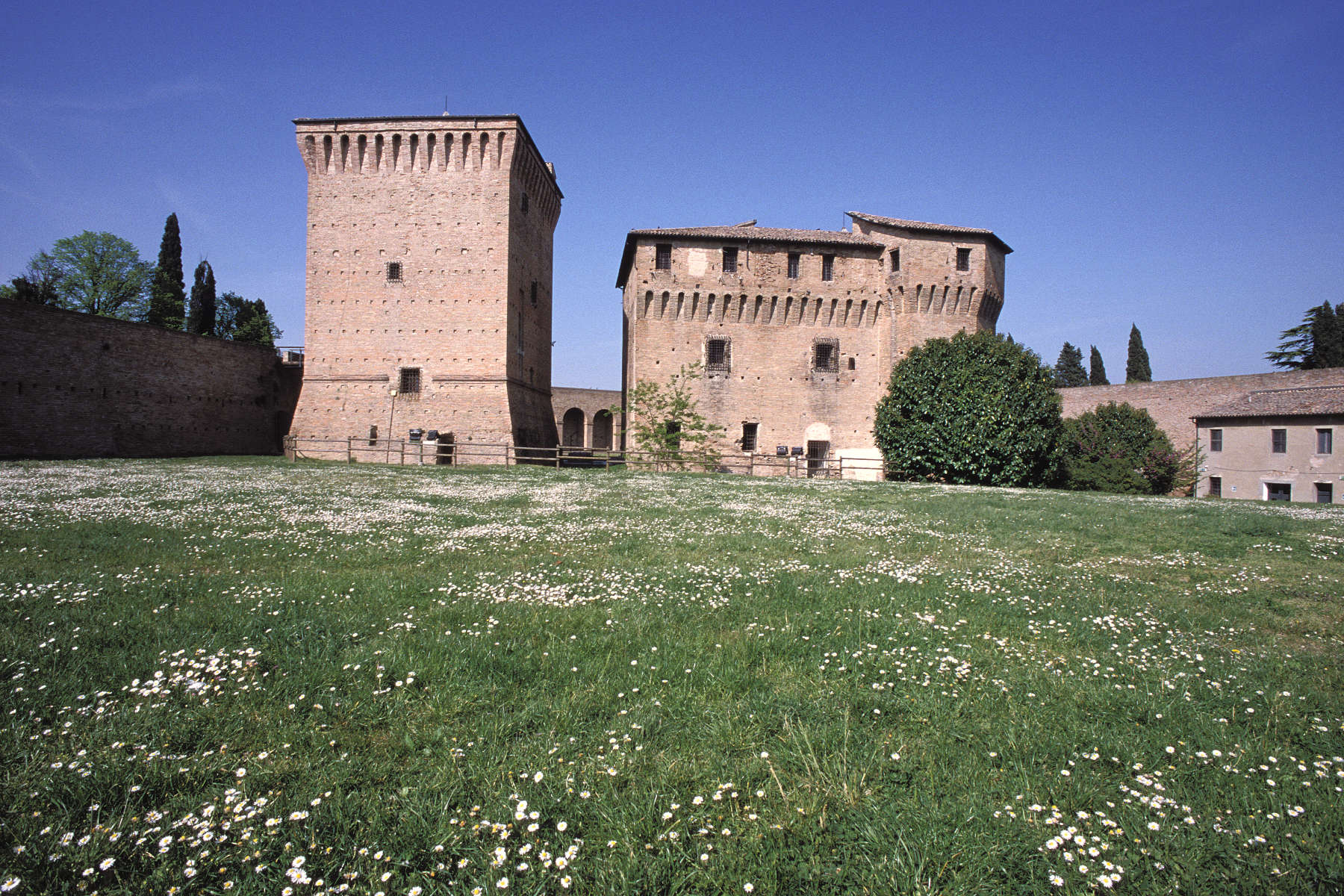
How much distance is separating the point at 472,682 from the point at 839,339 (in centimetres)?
3136

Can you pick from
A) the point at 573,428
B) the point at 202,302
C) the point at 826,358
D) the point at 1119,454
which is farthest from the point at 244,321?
the point at 1119,454

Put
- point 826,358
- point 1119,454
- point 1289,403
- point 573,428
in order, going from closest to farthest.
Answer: point 1119,454 < point 1289,403 < point 826,358 < point 573,428

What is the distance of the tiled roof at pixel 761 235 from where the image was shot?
31.2 meters

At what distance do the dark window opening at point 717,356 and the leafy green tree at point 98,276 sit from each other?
171ft

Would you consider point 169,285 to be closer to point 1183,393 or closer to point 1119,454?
point 1119,454

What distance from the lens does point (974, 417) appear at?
25.9 meters

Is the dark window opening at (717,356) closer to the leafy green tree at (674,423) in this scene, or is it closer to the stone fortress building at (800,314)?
the stone fortress building at (800,314)

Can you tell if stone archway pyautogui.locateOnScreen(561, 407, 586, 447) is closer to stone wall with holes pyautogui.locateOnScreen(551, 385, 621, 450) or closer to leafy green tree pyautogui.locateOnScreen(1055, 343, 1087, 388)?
stone wall with holes pyautogui.locateOnScreen(551, 385, 621, 450)

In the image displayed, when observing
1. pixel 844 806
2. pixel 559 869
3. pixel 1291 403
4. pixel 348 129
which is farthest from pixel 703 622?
pixel 1291 403

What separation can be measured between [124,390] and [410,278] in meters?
14.2

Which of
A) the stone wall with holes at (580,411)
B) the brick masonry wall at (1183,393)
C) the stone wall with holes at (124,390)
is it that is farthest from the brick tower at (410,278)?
the brick masonry wall at (1183,393)

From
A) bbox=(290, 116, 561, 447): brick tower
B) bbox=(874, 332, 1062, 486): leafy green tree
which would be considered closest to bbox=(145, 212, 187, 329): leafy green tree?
bbox=(290, 116, 561, 447): brick tower

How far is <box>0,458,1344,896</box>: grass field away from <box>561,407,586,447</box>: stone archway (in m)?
48.2

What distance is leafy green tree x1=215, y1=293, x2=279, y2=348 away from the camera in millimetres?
61656
